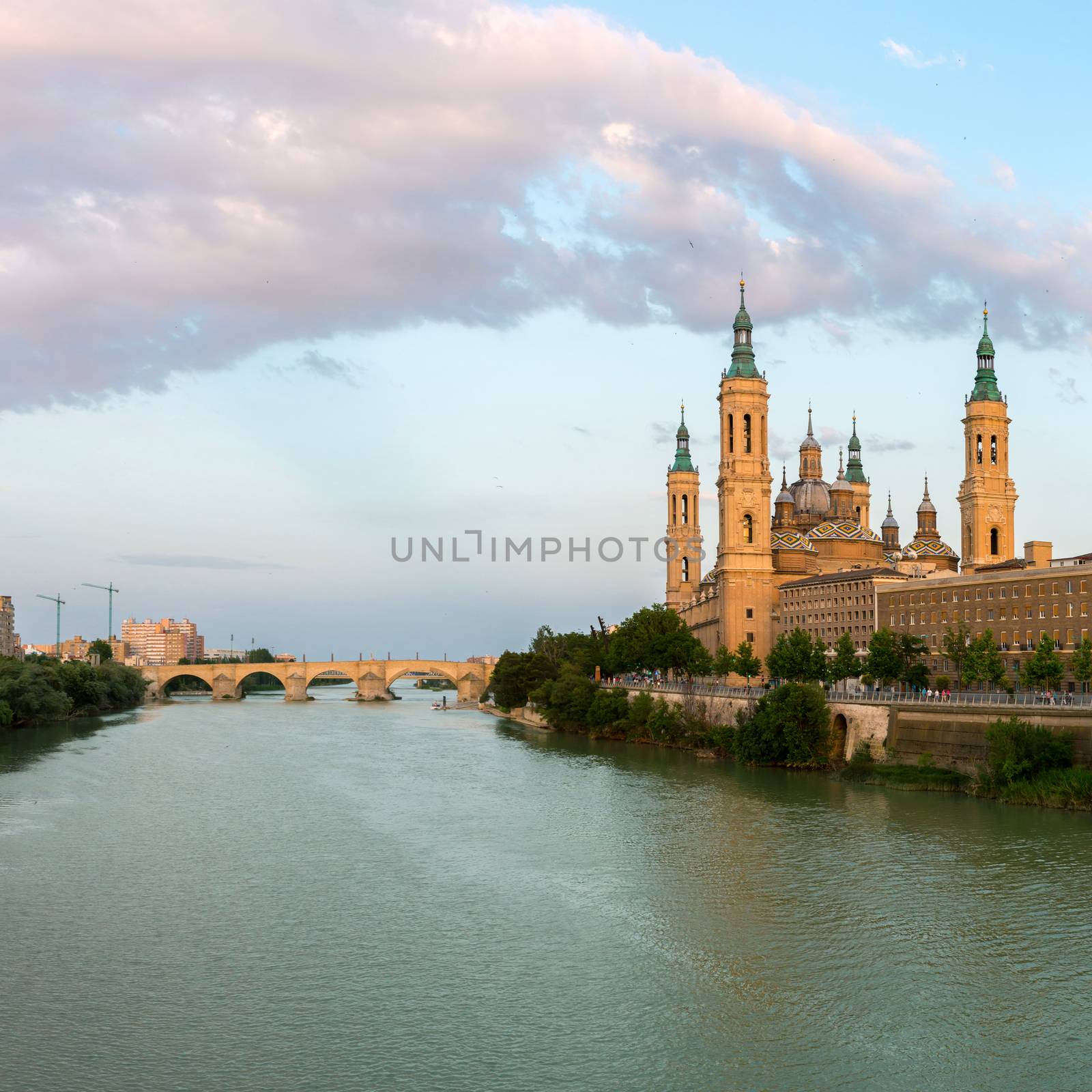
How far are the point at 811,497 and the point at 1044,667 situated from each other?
64970mm

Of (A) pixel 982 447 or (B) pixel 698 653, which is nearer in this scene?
(B) pixel 698 653

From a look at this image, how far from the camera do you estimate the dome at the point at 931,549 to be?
11076 centimetres

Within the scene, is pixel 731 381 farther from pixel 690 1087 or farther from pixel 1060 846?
pixel 690 1087

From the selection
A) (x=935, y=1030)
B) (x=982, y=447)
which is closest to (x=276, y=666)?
(x=982, y=447)

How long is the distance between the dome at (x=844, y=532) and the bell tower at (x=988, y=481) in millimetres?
14991

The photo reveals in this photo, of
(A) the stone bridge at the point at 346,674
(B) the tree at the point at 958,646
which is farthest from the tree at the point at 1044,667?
(A) the stone bridge at the point at 346,674

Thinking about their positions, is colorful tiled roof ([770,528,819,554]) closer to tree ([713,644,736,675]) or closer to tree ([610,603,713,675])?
tree ([610,603,713,675])

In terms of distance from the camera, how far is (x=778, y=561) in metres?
105

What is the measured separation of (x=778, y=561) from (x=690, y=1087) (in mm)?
86685

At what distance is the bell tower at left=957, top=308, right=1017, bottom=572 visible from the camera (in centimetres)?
9350

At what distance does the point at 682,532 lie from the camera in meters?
141

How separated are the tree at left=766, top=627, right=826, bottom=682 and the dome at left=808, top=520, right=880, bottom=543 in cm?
3334

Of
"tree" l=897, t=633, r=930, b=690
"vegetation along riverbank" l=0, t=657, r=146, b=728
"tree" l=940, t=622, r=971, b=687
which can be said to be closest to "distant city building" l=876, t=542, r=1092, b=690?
"tree" l=940, t=622, r=971, b=687

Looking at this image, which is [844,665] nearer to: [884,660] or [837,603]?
[884,660]
